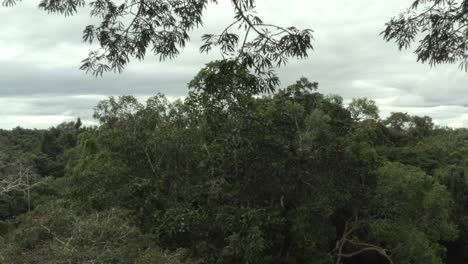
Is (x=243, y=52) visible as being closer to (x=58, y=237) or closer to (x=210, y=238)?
(x=58, y=237)

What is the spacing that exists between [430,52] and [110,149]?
36.8 feet

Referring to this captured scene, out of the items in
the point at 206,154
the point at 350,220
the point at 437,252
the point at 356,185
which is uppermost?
the point at 206,154

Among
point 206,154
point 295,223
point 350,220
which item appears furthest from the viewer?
point 350,220

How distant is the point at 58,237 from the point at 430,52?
6921 millimetres

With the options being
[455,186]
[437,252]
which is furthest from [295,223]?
[455,186]

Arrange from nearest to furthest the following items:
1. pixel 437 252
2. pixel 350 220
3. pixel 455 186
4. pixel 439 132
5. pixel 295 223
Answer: pixel 295 223, pixel 350 220, pixel 437 252, pixel 455 186, pixel 439 132

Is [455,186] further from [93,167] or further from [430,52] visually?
[430,52]

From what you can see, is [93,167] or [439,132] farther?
[439,132]

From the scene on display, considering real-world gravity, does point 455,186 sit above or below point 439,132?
below

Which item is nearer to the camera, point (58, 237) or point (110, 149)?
point (58, 237)

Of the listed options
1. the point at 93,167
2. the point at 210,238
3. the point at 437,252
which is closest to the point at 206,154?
the point at 210,238

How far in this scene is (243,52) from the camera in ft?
13.1

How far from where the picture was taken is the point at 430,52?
4.57 m

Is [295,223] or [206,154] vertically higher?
[206,154]
